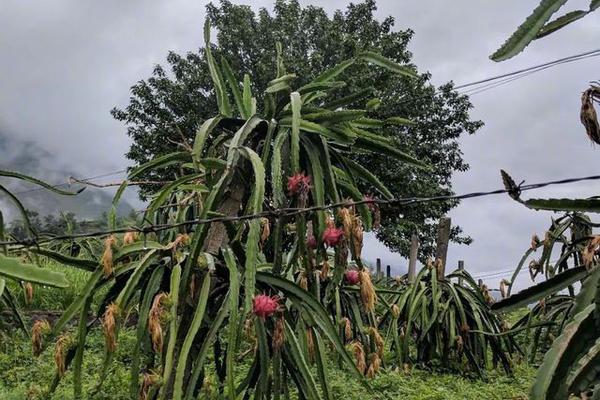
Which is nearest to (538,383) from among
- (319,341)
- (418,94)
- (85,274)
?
(319,341)

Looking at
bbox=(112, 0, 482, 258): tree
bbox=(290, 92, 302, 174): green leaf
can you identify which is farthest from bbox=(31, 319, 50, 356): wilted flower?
bbox=(112, 0, 482, 258): tree

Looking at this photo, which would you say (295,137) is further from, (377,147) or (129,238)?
(129,238)

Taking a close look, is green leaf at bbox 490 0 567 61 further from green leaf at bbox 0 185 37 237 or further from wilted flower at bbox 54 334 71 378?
wilted flower at bbox 54 334 71 378

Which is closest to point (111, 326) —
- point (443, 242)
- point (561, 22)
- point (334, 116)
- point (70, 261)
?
point (70, 261)

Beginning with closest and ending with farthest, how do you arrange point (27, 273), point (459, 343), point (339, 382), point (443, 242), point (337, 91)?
point (27, 273), point (339, 382), point (459, 343), point (443, 242), point (337, 91)

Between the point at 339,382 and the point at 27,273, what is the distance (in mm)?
2414

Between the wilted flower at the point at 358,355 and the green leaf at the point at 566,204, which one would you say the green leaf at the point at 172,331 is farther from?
the green leaf at the point at 566,204

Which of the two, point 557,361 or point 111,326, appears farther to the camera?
point 111,326

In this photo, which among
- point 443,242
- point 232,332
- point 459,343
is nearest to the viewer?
point 232,332

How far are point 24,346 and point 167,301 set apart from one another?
10.1 ft

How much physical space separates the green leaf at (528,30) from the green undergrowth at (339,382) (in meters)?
2.15

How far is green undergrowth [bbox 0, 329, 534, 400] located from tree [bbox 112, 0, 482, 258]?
8605 mm

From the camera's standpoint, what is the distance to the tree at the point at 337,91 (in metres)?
12.8

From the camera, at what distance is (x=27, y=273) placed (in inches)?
54.9
